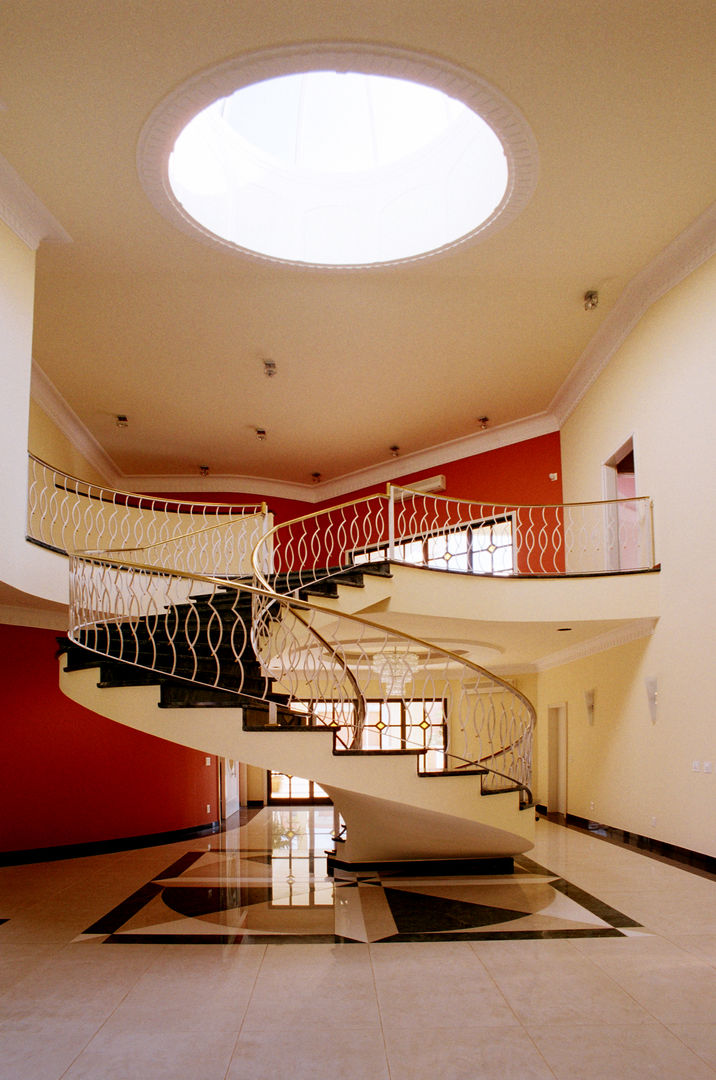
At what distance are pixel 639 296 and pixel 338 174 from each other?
3.26 meters

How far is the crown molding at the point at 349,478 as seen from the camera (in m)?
11.9

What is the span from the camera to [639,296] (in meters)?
8.26

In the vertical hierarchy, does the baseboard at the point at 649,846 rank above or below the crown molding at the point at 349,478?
below

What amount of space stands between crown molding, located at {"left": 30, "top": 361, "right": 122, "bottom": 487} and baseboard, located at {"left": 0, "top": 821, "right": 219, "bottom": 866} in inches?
204

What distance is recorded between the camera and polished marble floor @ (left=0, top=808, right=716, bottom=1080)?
315 centimetres

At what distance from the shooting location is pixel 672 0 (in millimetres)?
4824

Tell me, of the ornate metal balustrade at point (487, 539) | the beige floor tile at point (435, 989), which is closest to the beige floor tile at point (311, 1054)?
the beige floor tile at point (435, 989)

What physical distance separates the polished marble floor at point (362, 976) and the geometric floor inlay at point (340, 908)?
0.08 ft

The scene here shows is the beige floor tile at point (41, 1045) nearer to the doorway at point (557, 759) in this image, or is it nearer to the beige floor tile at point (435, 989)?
the beige floor tile at point (435, 989)

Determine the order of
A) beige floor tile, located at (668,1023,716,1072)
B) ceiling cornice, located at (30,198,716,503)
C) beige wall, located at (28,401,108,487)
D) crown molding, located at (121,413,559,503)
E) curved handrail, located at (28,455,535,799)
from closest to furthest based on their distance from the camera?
beige floor tile, located at (668,1023,716,1072) < curved handrail, located at (28,455,535,799) < ceiling cornice, located at (30,198,716,503) < beige wall, located at (28,401,108,487) < crown molding, located at (121,413,559,503)

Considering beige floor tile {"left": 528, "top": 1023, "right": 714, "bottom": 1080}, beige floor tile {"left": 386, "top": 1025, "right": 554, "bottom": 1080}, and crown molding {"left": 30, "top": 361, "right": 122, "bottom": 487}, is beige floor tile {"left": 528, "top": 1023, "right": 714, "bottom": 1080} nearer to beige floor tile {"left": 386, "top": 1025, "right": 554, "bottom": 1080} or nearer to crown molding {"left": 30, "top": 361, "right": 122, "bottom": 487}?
beige floor tile {"left": 386, "top": 1025, "right": 554, "bottom": 1080}

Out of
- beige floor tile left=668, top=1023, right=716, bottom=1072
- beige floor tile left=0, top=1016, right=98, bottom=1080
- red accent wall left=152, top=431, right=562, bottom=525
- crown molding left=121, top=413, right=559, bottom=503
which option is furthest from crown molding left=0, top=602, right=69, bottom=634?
beige floor tile left=668, top=1023, right=716, bottom=1072

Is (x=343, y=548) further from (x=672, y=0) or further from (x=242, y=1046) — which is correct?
(x=242, y=1046)

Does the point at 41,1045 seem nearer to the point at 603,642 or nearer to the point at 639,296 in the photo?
the point at 603,642
